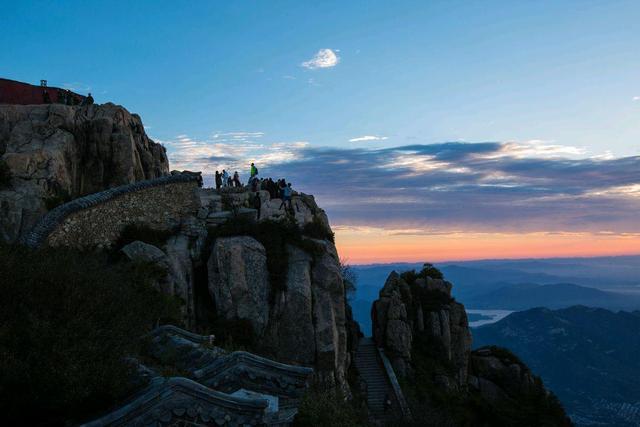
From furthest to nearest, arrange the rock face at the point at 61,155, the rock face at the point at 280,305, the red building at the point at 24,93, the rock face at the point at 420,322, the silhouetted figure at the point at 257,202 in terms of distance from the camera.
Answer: the rock face at the point at 420,322
the red building at the point at 24,93
the silhouetted figure at the point at 257,202
the rock face at the point at 280,305
the rock face at the point at 61,155

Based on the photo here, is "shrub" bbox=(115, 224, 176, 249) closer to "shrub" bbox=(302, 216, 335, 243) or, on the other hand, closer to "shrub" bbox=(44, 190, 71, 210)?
"shrub" bbox=(44, 190, 71, 210)

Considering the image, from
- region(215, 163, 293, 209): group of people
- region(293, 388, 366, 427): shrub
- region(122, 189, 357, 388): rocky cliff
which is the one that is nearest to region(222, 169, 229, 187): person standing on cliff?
region(215, 163, 293, 209): group of people

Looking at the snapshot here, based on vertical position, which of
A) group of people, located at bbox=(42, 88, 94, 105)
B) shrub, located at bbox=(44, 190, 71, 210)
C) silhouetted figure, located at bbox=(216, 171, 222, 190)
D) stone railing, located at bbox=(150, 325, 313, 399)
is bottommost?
stone railing, located at bbox=(150, 325, 313, 399)

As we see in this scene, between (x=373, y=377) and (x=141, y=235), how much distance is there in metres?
20.6

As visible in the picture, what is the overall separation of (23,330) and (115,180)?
26.4 m

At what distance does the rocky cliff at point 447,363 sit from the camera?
40062 mm

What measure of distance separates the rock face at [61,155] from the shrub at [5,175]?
0.47ft

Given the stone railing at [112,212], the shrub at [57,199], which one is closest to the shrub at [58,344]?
the stone railing at [112,212]

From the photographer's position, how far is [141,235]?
29578 millimetres

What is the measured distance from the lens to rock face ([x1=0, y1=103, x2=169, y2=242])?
2614cm

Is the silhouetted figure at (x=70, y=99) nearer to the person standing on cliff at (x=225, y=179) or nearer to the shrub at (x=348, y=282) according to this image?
the person standing on cliff at (x=225, y=179)

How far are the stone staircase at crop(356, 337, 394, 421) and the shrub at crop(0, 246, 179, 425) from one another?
25.9 m

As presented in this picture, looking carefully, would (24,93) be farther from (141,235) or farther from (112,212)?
(141,235)

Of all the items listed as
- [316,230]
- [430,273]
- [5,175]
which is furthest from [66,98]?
[430,273]
